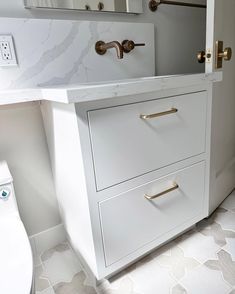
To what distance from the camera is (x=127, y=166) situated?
0.83 meters

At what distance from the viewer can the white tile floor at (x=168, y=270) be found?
38.1 inches

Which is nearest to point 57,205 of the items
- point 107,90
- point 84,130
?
point 84,130

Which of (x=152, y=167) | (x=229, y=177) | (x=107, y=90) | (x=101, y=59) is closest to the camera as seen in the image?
(x=107, y=90)

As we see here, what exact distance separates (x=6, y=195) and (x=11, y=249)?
0.25 metres

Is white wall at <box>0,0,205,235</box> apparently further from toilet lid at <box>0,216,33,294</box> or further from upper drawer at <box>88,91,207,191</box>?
upper drawer at <box>88,91,207,191</box>

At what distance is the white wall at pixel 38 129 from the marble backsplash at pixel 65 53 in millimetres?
53

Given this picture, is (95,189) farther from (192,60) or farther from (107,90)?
(192,60)

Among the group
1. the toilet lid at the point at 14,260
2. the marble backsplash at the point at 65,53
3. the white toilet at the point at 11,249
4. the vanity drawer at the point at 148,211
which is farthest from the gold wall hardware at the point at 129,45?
the toilet lid at the point at 14,260

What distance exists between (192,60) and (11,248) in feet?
5.00

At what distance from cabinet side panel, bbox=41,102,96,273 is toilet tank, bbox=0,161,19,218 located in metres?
0.20

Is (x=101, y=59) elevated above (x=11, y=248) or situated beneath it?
elevated above

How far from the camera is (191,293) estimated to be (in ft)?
3.06

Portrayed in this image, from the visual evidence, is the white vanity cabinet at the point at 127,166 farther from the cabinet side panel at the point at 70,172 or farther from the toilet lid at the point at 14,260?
the toilet lid at the point at 14,260

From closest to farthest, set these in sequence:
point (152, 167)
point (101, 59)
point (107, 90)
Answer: point (107, 90)
point (152, 167)
point (101, 59)
